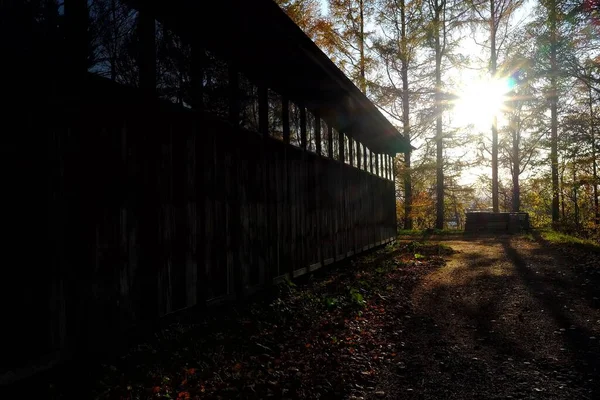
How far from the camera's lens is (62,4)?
339 cm

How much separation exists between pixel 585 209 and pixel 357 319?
27.9 metres

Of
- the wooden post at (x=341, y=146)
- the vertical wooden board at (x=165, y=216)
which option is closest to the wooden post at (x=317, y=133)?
the wooden post at (x=341, y=146)

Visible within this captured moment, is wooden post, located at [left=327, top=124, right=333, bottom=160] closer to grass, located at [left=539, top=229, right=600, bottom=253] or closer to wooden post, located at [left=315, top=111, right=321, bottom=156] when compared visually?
wooden post, located at [left=315, top=111, right=321, bottom=156]

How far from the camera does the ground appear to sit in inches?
133

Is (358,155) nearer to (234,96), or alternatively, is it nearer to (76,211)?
(234,96)

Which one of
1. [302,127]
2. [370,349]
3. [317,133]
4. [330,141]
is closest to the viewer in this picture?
[370,349]

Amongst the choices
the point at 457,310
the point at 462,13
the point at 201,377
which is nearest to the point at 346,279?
the point at 457,310

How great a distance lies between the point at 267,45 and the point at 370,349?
497 cm

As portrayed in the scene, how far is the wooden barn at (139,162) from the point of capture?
Result: 301 cm

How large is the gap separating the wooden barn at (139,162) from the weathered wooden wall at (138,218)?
1 centimetres

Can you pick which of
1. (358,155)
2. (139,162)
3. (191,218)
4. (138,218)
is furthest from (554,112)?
(138,218)

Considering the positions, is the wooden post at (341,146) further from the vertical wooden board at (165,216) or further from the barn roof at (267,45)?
the vertical wooden board at (165,216)

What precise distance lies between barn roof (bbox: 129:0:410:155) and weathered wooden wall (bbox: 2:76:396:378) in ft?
3.75

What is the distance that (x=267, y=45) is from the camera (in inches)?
257
